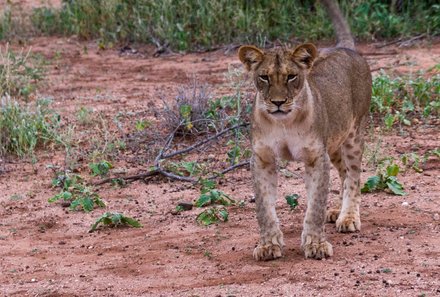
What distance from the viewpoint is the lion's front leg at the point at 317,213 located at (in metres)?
5.78

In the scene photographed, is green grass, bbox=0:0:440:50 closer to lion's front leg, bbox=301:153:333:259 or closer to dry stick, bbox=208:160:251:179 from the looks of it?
dry stick, bbox=208:160:251:179


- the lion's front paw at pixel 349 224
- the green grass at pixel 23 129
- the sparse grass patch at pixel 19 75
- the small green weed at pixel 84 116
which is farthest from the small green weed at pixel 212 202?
the sparse grass patch at pixel 19 75

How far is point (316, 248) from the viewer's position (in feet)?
18.9

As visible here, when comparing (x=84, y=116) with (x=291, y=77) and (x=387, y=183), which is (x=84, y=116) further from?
(x=291, y=77)

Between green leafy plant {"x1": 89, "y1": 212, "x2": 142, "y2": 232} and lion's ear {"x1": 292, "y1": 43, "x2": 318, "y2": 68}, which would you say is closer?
lion's ear {"x1": 292, "y1": 43, "x2": 318, "y2": 68}

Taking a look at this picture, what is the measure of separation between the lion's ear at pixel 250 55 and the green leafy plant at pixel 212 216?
48.9 inches

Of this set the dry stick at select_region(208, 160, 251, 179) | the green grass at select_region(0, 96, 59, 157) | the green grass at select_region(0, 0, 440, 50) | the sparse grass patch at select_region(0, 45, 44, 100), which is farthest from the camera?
the green grass at select_region(0, 0, 440, 50)

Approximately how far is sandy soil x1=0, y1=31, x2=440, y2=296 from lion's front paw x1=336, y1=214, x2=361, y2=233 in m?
0.05

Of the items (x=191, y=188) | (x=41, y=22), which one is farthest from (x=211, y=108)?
(x=41, y=22)

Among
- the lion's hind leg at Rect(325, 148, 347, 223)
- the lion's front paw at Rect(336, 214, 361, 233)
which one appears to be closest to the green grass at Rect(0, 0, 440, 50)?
the lion's hind leg at Rect(325, 148, 347, 223)

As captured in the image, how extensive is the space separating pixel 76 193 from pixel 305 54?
2.54m

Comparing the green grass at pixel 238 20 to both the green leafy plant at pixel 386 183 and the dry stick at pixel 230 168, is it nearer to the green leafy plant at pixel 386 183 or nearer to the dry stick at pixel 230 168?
the dry stick at pixel 230 168

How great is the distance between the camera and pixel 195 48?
42.0 ft

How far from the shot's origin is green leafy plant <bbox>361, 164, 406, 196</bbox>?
704 centimetres
